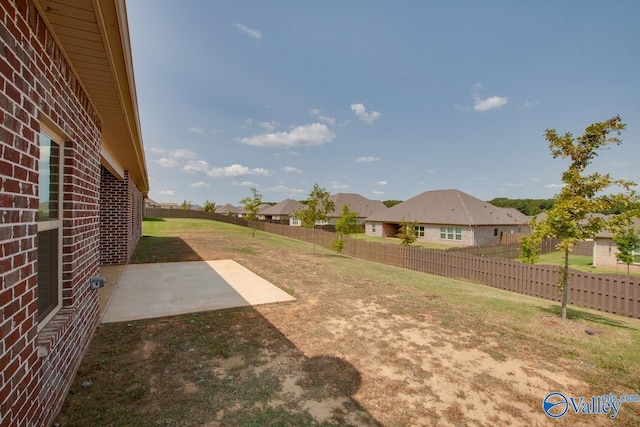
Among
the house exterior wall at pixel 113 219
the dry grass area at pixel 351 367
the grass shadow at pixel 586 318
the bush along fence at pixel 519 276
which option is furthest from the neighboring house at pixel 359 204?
the dry grass area at pixel 351 367

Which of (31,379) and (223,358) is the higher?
(31,379)

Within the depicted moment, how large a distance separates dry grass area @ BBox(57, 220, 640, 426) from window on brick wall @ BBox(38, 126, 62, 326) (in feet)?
3.68

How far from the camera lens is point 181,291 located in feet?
26.5

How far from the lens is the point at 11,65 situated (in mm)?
2123

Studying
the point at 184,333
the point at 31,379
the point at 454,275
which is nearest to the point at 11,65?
the point at 31,379

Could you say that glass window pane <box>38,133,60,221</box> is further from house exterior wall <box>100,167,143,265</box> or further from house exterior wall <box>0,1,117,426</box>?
house exterior wall <box>100,167,143,265</box>

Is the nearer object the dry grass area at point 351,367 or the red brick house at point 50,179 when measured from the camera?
the red brick house at point 50,179

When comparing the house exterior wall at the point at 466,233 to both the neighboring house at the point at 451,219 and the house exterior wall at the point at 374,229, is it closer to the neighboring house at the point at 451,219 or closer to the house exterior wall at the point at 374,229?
the neighboring house at the point at 451,219

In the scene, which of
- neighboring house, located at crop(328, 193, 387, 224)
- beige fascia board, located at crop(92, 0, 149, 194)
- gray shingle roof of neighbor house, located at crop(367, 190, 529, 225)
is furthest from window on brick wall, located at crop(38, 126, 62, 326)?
neighboring house, located at crop(328, 193, 387, 224)

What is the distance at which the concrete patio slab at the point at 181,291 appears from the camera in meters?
6.55

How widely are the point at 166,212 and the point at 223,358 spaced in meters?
53.3

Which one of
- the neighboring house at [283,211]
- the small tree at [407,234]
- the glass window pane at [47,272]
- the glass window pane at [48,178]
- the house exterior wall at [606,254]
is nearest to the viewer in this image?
the glass window pane at [48,178]

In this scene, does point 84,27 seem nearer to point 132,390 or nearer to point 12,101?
point 12,101

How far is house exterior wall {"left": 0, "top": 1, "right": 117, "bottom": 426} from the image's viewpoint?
2055 mm
